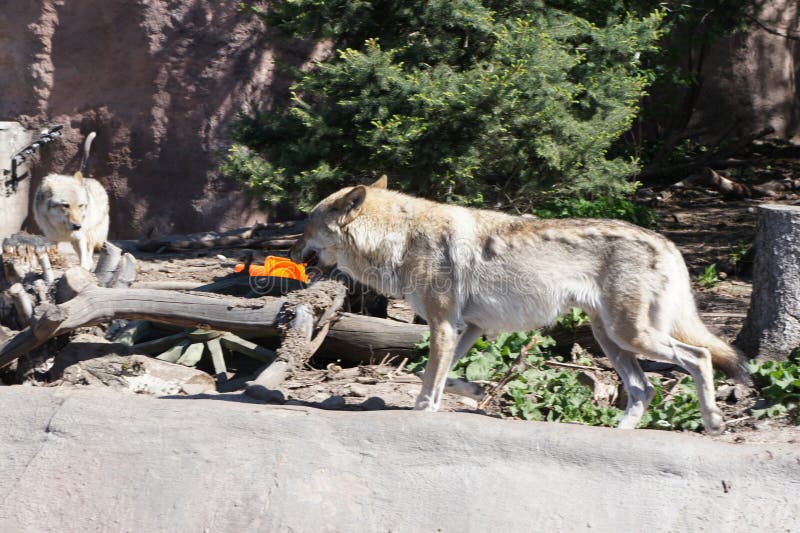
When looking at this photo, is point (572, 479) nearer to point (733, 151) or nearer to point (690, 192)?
point (690, 192)

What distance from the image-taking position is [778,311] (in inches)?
267

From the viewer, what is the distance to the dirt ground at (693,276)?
6.42m

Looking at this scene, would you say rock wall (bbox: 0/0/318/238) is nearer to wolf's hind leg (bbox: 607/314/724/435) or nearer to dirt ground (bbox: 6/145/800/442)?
dirt ground (bbox: 6/145/800/442)

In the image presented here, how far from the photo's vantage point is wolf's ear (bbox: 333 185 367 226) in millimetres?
6199

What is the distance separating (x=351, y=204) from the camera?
6.23 metres

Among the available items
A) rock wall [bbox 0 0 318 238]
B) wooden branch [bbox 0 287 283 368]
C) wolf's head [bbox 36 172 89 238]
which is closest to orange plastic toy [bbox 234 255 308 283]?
wooden branch [bbox 0 287 283 368]

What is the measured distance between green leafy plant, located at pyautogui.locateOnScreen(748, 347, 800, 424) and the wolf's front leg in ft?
7.16

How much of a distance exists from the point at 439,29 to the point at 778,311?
166 inches

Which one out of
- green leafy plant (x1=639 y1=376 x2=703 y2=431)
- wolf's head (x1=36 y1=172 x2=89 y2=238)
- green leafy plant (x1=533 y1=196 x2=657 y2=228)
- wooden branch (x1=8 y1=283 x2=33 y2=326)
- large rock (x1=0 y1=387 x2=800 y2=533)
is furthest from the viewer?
wolf's head (x1=36 y1=172 x2=89 y2=238)

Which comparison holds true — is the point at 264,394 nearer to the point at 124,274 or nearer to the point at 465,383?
the point at 465,383

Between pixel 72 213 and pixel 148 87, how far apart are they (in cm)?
315

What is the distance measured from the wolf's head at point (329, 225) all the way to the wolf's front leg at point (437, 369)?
1.01 m

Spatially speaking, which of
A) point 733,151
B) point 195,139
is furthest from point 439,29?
point 733,151

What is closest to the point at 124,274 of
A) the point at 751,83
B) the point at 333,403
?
the point at 333,403
